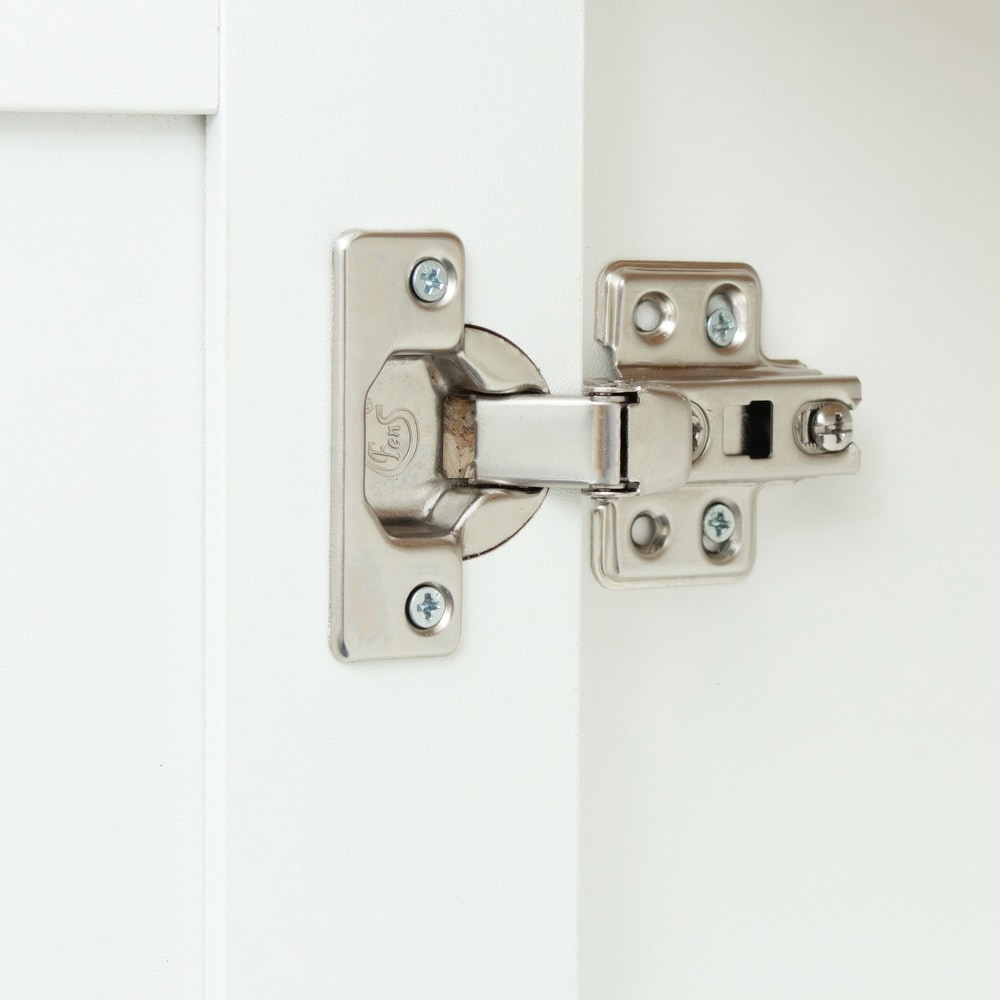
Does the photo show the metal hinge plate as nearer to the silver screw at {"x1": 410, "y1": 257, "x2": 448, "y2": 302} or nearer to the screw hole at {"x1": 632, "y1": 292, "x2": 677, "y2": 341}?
the screw hole at {"x1": 632, "y1": 292, "x2": 677, "y2": 341}

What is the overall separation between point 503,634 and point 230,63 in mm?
219

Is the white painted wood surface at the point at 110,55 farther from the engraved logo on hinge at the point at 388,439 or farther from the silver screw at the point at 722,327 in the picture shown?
the silver screw at the point at 722,327

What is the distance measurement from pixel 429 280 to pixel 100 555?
151 mm

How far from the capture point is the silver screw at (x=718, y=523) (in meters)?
0.58

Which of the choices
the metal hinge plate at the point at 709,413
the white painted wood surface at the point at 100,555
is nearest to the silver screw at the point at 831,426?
the metal hinge plate at the point at 709,413

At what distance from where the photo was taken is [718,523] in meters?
0.59

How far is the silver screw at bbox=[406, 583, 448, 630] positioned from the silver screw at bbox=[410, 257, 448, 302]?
0.34 feet

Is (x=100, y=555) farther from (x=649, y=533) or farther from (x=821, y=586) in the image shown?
(x=821, y=586)

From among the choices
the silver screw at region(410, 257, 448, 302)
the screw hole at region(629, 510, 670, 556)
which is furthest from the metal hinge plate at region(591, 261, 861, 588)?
the silver screw at region(410, 257, 448, 302)

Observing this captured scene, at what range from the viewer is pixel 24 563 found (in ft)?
1.55

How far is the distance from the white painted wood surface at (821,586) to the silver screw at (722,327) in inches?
0.9

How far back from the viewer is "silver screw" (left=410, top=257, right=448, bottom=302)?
1.56ft

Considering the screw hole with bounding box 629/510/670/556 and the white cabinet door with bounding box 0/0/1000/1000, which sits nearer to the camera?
the white cabinet door with bounding box 0/0/1000/1000

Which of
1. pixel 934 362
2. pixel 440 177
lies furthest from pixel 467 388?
pixel 934 362
